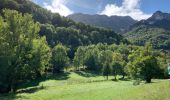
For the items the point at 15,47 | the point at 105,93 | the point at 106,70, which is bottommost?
the point at 105,93

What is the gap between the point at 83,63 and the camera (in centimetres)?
17562

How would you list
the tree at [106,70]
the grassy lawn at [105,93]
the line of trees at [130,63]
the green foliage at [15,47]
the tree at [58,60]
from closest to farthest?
the grassy lawn at [105,93], the green foliage at [15,47], the line of trees at [130,63], the tree at [106,70], the tree at [58,60]

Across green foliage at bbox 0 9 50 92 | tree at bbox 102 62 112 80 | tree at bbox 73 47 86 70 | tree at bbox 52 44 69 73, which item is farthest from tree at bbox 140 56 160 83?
tree at bbox 73 47 86 70

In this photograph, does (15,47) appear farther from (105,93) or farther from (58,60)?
(58,60)

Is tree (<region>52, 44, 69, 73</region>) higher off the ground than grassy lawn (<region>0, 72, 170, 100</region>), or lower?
higher

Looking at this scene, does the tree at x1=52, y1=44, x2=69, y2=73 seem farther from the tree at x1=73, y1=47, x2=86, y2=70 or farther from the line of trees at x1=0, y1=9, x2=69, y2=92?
the line of trees at x1=0, y1=9, x2=69, y2=92

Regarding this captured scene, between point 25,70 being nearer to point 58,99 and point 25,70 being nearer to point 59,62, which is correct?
point 58,99

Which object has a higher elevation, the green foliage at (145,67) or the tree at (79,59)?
the tree at (79,59)

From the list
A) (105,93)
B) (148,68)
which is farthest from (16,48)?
(148,68)

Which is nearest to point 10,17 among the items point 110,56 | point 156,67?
point 156,67

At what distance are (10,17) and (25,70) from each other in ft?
38.8

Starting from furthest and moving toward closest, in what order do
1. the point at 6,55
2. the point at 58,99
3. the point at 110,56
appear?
the point at 110,56 → the point at 6,55 → the point at 58,99

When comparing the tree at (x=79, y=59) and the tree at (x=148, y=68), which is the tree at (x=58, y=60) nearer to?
the tree at (x=79, y=59)

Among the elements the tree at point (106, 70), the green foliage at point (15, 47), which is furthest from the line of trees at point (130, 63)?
the green foliage at point (15, 47)
